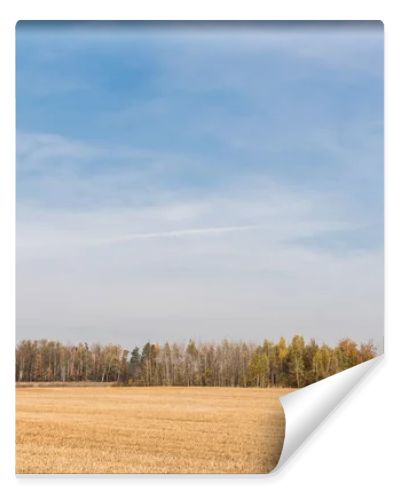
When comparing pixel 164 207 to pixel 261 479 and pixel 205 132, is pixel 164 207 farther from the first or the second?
pixel 261 479

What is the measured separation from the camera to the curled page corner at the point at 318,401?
14.5 feet

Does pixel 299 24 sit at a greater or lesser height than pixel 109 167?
greater

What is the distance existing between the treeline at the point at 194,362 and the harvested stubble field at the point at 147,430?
0.07 meters

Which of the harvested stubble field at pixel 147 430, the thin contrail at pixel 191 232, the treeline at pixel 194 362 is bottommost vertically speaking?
the harvested stubble field at pixel 147 430

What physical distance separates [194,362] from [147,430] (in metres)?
0.53

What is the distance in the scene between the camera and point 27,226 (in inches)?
173

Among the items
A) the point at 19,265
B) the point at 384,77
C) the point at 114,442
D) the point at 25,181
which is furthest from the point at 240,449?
the point at 384,77

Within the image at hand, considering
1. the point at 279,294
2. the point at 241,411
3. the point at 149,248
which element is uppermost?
the point at 149,248

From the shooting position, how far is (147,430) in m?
4.49

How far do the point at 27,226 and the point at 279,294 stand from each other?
1674 mm

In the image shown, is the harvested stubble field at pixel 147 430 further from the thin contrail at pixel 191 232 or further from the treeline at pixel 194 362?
the thin contrail at pixel 191 232

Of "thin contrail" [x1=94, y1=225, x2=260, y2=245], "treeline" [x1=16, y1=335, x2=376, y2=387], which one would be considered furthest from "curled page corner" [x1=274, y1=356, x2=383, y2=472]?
"thin contrail" [x1=94, y1=225, x2=260, y2=245]

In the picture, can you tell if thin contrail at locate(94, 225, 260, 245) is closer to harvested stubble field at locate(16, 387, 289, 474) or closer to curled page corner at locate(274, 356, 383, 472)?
harvested stubble field at locate(16, 387, 289, 474)

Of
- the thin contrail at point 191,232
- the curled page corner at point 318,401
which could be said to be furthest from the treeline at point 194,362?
the thin contrail at point 191,232
